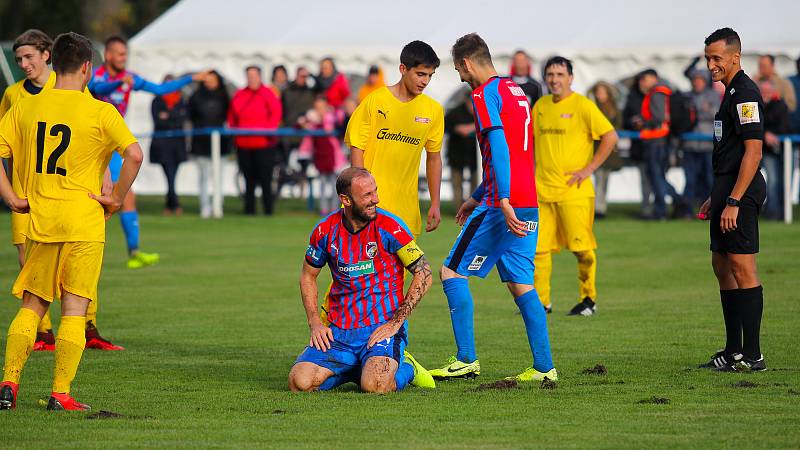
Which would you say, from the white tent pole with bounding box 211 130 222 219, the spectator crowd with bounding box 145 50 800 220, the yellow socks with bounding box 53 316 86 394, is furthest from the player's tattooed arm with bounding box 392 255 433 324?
the white tent pole with bounding box 211 130 222 219

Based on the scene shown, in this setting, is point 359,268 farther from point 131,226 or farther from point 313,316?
point 131,226

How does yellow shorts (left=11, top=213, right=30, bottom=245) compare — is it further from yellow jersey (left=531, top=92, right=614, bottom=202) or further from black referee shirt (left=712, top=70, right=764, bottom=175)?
black referee shirt (left=712, top=70, right=764, bottom=175)

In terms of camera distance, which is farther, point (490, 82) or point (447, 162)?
point (447, 162)

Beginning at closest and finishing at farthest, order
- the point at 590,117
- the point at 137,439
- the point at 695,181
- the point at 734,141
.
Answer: the point at 137,439 → the point at 734,141 → the point at 590,117 → the point at 695,181

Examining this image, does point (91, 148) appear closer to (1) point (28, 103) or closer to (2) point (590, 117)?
(1) point (28, 103)

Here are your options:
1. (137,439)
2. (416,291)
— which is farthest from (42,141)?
(416,291)

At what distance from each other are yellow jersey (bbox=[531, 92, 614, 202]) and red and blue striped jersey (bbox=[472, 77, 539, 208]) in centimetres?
381

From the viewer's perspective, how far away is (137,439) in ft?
23.7

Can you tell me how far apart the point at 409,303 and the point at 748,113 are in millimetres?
2547

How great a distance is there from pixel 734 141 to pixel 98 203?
4.14 m

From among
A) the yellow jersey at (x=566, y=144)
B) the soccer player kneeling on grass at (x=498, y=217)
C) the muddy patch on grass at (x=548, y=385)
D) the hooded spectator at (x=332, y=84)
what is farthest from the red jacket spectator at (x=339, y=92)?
the muddy patch on grass at (x=548, y=385)

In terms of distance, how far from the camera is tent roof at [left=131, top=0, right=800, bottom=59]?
85.6 ft

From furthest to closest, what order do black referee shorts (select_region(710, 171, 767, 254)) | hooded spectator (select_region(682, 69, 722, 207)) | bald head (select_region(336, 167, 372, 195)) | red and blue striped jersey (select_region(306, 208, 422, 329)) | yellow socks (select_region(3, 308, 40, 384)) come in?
hooded spectator (select_region(682, 69, 722, 207)) < black referee shorts (select_region(710, 171, 767, 254)) < red and blue striped jersey (select_region(306, 208, 422, 329)) < bald head (select_region(336, 167, 372, 195)) < yellow socks (select_region(3, 308, 40, 384))

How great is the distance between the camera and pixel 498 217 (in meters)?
9.20
